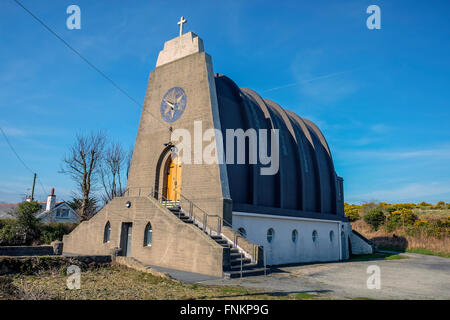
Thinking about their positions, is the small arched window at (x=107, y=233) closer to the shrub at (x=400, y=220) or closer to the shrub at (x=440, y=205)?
the shrub at (x=400, y=220)

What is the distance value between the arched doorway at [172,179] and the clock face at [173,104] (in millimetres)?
2620

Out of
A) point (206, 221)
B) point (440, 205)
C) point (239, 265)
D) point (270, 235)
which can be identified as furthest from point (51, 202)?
point (440, 205)

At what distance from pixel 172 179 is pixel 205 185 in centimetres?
346

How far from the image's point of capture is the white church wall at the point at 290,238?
18062 millimetres

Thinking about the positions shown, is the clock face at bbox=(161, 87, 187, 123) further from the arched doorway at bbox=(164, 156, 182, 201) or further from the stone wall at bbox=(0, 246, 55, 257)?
the stone wall at bbox=(0, 246, 55, 257)

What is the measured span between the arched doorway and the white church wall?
172 inches

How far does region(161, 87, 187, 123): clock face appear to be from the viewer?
19.8 meters

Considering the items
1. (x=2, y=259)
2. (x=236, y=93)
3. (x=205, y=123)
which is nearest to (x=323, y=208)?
(x=236, y=93)

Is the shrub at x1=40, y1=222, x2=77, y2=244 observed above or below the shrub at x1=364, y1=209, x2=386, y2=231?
below

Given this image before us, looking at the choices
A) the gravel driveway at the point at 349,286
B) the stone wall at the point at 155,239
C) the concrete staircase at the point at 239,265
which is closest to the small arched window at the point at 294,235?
the concrete staircase at the point at 239,265

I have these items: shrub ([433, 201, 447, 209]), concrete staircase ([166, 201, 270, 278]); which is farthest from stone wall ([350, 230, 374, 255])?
shrub ([433, 201, 447, 209])

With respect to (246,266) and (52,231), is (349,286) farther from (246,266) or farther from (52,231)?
(52,231)
